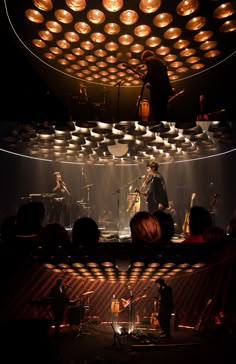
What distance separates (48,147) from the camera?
33.1 feet

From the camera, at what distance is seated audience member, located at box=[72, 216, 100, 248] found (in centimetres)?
355

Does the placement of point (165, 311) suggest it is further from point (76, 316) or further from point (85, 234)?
point (85, 234)

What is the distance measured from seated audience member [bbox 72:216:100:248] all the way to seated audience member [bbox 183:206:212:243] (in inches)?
46.2

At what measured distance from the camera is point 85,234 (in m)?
3.56

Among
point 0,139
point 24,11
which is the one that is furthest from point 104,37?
point 0,139

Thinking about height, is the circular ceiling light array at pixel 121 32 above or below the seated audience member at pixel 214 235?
above

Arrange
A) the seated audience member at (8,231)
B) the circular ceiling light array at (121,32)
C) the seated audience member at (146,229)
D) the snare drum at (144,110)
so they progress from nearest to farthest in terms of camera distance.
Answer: the seated audience member at (146,229) < the seated audience member at (8,231) < the circular ceiling light array at (121,32) < the snare drum at (144,110)

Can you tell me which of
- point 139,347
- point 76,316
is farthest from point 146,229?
point 76,316

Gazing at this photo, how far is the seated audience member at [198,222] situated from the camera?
3.69m

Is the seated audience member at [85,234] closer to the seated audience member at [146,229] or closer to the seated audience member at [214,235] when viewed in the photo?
the seated audience member at [146,229]

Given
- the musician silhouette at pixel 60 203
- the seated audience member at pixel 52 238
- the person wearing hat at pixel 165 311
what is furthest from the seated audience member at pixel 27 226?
the musician silhouette at pixel 60 203

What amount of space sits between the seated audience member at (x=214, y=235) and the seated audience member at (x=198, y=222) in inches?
5.8

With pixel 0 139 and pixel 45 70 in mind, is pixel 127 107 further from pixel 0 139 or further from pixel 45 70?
pixel 0 139

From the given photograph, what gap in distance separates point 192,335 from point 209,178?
6.87 m
